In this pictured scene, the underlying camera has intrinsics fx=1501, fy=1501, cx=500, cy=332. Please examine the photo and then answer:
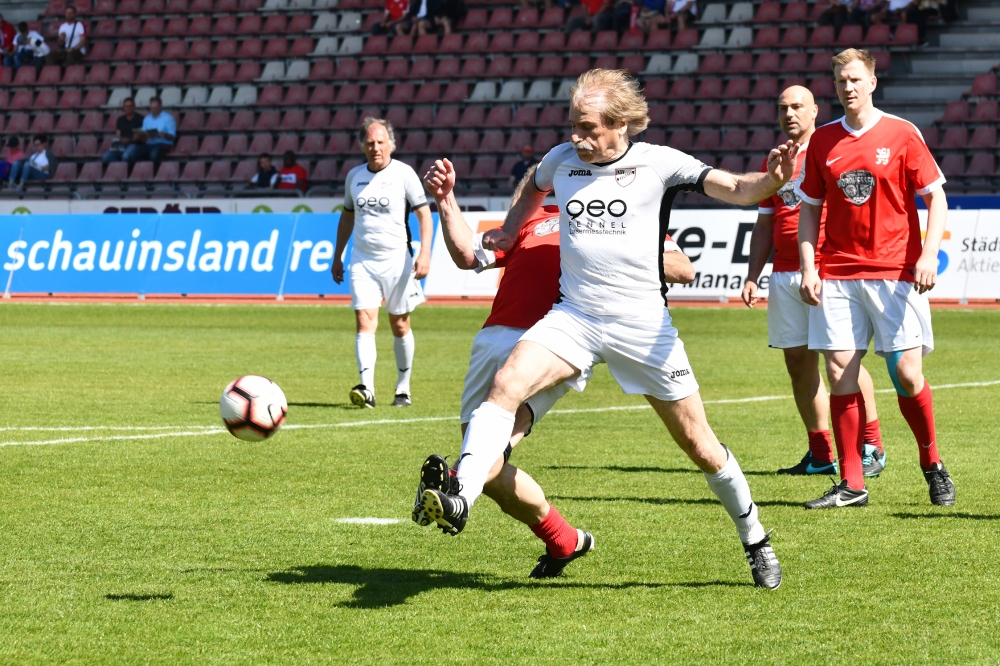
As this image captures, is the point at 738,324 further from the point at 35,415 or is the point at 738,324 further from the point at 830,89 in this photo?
the point at 35,415

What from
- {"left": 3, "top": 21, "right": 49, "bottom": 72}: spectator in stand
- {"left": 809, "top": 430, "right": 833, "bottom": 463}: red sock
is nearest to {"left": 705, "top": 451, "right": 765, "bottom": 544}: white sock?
{"left": 809, "top": 430, "right": 833, "bottom": 463}: red sock

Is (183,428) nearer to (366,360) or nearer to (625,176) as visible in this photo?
(366,360)

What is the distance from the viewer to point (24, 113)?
1442 inches

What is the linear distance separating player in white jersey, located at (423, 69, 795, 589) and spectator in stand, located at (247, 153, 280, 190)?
81.3 ft

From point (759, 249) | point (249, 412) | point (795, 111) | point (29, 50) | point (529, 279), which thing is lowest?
point (249, 412)

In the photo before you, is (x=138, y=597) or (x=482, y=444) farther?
(x=138, y=597)

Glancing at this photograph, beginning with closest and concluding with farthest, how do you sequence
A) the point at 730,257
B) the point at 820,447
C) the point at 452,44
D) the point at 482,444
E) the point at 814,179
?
the point at 482,444, the point at 814,179, the point at 820,447, the point at 730,257, the point at 452,44

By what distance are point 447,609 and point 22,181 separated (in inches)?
1186

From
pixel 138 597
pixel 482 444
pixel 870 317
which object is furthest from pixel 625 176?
pixel 870 317

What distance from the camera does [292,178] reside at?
98.0ft

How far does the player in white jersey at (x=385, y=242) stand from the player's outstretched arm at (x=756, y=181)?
739 cm

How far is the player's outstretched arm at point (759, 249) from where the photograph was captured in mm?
9055

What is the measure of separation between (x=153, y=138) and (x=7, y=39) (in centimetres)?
774

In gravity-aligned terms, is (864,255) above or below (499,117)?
below
